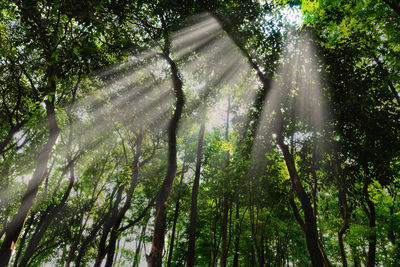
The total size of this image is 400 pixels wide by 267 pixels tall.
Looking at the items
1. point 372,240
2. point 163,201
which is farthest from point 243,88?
point 372,240

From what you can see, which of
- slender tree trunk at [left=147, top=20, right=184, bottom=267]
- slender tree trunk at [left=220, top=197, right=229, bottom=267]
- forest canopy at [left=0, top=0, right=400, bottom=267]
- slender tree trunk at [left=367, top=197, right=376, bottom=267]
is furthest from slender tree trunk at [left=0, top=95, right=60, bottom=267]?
slender tree trunk at [left=367, top=197, right=376, bottom=267]

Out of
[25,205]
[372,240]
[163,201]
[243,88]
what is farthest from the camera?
[243,88]

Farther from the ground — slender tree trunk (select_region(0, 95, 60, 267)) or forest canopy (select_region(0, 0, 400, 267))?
forest canopy (select_region(0, 0, 400, 267))

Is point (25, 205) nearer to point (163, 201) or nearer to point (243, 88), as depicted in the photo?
point (163, 201)

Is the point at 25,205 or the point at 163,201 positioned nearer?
the point at 163,201

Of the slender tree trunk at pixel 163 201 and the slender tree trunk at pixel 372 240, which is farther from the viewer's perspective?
the slender tree trunk at pixel 372 240

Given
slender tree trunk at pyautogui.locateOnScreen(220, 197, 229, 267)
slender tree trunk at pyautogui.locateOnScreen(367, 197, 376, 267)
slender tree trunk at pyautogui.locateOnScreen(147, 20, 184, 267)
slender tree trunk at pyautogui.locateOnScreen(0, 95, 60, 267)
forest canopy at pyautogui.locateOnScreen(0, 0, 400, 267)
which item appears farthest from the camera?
slender tree trunk at pyautogui.locateOnScreen(220, 197, 229, 267)

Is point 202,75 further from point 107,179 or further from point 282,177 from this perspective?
point 107,179

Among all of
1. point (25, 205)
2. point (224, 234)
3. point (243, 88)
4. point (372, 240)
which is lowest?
point (25, 205)

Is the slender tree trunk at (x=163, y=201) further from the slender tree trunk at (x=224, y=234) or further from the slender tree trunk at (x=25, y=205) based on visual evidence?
the slender tree trunk at (x=224, y=234)

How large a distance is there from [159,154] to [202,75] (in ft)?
29.3

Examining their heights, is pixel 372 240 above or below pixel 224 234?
below

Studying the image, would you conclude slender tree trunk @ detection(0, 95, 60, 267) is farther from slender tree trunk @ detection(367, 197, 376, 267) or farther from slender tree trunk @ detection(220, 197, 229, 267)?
slender tree trunk @ detection(367, 197, 376, 267)

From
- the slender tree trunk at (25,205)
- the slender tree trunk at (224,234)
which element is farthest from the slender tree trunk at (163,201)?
the slender tree trunk at (224,234)
